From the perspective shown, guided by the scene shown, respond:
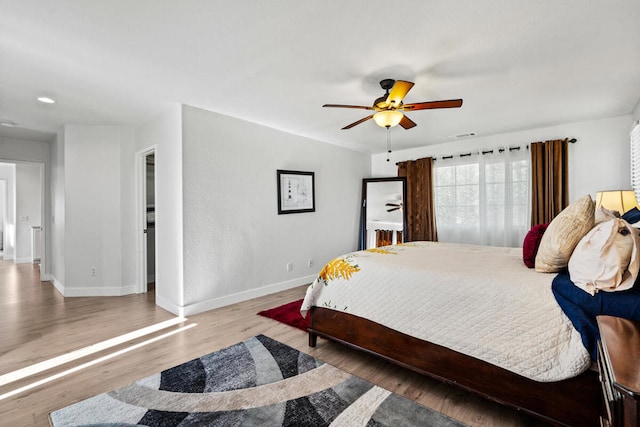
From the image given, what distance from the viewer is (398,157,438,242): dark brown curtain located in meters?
5.13

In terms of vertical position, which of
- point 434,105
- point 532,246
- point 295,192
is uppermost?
point 434,105

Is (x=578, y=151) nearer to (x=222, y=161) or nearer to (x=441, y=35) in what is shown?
(x=441, y=35)

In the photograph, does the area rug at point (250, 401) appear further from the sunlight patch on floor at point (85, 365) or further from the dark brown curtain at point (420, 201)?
the dark brown curtain at point (420, 201)

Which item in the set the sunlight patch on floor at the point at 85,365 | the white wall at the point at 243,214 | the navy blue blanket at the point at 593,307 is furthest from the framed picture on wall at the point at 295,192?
the navy blue blanket at the point at 593,307

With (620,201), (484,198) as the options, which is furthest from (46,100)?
(620,201)

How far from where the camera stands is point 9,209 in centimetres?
749

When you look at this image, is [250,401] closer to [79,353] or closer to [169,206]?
[79,353]

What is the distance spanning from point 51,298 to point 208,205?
2.64 metres

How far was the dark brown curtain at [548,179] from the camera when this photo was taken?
4.00m

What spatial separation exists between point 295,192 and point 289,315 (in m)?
1.89

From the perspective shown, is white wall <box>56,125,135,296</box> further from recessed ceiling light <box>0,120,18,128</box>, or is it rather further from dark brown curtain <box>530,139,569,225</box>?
dark brown curtain <box>530,139,569,225</box>

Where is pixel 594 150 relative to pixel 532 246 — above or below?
above

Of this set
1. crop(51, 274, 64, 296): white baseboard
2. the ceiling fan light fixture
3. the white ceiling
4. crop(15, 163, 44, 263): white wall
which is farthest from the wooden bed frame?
crop(15, 163, 44, 263): white wall

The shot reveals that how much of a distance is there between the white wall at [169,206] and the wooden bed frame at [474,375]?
5.86 feet
